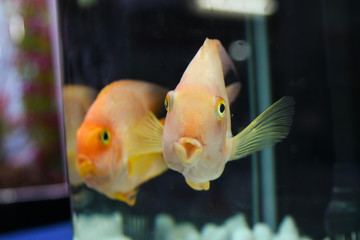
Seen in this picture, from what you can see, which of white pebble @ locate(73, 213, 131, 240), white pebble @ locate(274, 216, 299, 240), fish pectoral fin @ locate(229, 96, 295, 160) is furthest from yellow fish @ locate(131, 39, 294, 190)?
white pebble @ locate(73, 213, 131, 240)

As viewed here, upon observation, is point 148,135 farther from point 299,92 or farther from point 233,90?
point 299,92

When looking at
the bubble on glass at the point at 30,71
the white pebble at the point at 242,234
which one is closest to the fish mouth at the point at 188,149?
the white pebble at the point at 242,234

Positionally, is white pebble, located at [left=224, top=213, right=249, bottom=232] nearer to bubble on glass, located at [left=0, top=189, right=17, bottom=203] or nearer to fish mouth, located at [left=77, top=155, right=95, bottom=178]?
fish mouth, located at [left=77, top=155, right=95, bottom=178]

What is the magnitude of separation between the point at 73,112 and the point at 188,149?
0.73m

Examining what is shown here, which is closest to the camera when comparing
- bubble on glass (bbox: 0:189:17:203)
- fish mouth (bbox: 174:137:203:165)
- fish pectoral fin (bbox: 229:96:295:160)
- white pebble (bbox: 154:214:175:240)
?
fish mouth (bbox: 174:137:203:165)

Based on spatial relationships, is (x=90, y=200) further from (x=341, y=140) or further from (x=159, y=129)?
(x=341, y=140)

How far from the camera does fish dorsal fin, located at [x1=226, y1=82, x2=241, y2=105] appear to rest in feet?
2.54

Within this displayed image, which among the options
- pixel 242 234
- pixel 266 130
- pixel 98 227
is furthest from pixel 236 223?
pixel 98 227

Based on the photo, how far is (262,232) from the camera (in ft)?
2.94

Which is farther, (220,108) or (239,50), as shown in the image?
(239,50)

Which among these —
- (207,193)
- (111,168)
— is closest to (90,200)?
(111,168)

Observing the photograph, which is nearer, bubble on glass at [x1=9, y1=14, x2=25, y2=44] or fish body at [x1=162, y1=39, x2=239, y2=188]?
fish body at [x1=162, y1=39, x2=239, y2=188]

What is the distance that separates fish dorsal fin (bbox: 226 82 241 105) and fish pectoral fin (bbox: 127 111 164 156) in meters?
0.16

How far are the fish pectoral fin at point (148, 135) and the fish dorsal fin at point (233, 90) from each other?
155 millimetres
